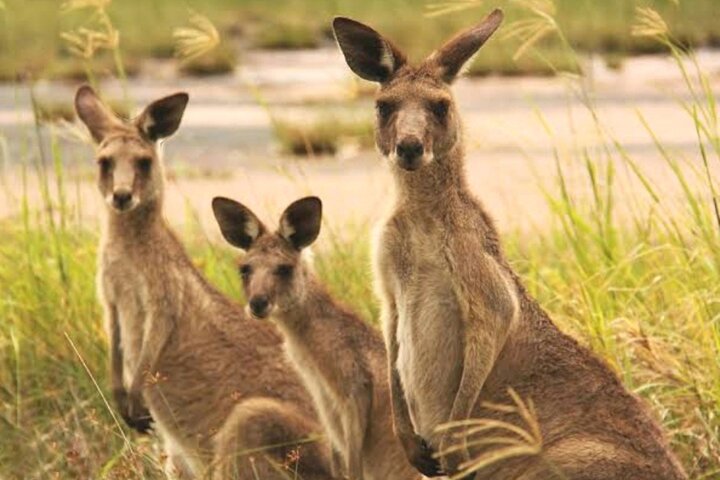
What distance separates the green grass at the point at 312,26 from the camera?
24281 mm

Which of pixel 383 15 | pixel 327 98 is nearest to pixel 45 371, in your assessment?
pixel 327 98

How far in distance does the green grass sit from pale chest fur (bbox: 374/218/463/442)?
46.7 feet

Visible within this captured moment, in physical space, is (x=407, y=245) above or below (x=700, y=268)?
above

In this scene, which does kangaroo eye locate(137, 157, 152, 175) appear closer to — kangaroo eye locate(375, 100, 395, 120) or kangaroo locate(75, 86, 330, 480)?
kangaroo locate(75, 86, 330, 480)

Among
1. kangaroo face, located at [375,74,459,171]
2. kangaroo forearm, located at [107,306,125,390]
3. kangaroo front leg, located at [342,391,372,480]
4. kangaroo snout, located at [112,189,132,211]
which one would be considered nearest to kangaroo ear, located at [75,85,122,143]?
kangaroo snout, located at [112,189,132,211]

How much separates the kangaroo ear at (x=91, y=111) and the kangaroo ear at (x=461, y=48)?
2.36 metres

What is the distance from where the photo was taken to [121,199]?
8836mm

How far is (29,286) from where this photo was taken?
10.1 meters

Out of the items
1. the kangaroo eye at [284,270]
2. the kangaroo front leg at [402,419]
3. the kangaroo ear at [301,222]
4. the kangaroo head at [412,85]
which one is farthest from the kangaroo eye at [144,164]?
the kangaroo front leg at [402,419]

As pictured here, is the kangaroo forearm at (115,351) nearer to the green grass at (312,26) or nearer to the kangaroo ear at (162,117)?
the kangaroo ear at (162,117)

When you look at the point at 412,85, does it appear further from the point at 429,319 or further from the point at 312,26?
the point at 312,26

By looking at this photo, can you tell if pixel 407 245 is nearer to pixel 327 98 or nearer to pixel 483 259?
pixel 483 259

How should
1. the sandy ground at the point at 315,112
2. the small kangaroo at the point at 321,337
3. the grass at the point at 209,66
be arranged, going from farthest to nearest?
the grass at the point at 209,66
the sandy ground at the point at 315,112
the small kangaroo at the point at 321,337

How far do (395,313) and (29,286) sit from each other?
10.4 feet
